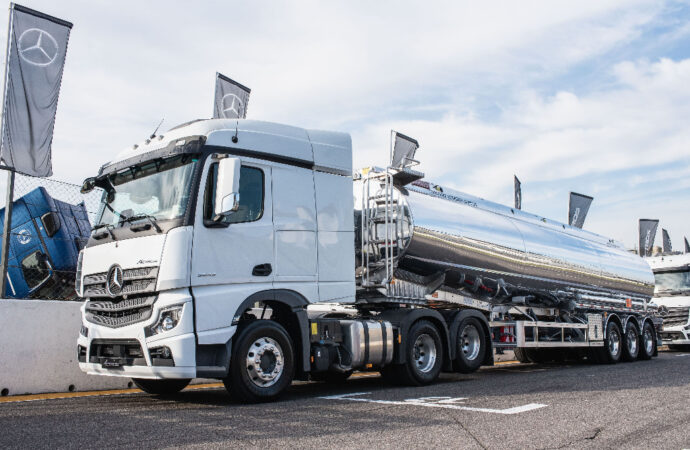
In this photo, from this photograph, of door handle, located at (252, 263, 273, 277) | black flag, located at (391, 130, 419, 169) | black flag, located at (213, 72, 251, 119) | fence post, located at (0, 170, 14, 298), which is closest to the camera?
door handle, located at (252, 263, 273, 277)

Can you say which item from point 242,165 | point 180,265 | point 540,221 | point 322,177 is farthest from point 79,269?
point 540,221

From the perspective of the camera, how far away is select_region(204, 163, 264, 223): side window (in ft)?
22.5

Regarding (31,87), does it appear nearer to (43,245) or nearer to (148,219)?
(148,219)

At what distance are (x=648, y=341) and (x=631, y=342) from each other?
2.86ft

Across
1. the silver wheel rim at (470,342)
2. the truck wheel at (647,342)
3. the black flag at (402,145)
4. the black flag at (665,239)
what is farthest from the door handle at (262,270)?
the black flag at (665,239)

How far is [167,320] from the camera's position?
6.59 m

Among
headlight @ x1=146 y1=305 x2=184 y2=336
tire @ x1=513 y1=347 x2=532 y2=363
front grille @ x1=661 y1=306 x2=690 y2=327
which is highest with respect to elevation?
headlight @ x1=146 y1=305 x2=184 y2=336

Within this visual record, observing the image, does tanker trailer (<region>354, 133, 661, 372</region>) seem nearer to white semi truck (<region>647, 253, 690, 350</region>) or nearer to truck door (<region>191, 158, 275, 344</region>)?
truck door (<region>191, 158, 275, 344</region>)

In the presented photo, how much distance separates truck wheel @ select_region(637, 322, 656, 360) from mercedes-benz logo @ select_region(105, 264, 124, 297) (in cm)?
1332

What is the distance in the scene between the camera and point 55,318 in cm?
850

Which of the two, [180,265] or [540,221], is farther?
[540,221]

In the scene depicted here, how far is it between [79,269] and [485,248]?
21.2ft

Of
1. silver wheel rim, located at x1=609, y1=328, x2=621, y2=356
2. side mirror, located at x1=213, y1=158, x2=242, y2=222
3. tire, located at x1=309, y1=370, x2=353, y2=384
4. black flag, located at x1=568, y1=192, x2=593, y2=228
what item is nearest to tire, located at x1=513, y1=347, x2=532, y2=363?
silver wheel rim, located at x1=609, y1=328, x2=621, y2=356

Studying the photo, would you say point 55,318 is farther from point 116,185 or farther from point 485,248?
point 485,248
